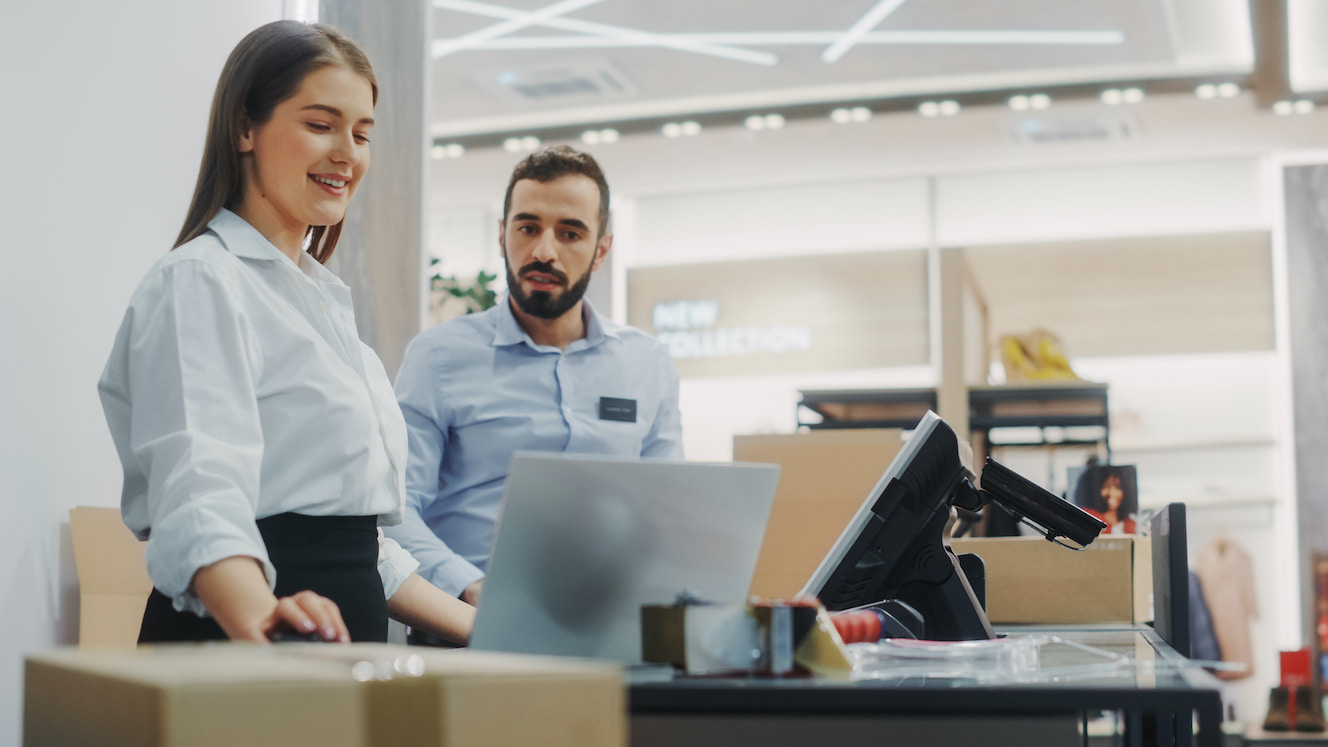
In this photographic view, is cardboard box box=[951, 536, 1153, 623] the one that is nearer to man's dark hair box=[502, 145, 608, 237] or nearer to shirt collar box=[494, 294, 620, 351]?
shirt collar box=[494, 294, 620, 351]

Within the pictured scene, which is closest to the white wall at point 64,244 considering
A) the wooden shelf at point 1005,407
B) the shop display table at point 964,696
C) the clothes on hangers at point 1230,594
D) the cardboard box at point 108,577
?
the cardboard box at point 108,577

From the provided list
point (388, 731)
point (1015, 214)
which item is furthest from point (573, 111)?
point (388, 731)

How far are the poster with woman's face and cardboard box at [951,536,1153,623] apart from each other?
1.20 feet

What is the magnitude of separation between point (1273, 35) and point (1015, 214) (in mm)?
1967

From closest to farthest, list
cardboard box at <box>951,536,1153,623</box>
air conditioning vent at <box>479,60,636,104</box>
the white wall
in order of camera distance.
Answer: the white wall, cardboard box at <box>951,536,1153,623</box>, air conditioning vent at <box>479,60,636,104</box>

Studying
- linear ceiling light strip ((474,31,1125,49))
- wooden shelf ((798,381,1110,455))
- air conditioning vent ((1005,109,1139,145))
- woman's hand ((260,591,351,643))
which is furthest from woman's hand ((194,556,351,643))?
air conditioning vent ((1005,109,1139,145))

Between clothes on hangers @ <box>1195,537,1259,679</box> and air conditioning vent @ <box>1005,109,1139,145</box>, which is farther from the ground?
air conditioning vent @ <box>1005,109,1139,145</box>

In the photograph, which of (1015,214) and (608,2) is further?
(1015,214)

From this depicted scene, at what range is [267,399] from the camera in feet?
3.93

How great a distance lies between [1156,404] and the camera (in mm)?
6508

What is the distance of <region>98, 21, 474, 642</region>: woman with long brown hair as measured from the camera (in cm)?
105

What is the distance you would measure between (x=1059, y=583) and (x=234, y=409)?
150 cm

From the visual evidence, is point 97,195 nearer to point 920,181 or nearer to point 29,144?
point 29,144

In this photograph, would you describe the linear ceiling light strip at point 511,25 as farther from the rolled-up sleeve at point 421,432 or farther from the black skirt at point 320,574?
the black skirt at point 320,574
